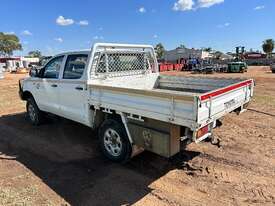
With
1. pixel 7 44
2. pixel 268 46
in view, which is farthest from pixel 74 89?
pixel 268 46

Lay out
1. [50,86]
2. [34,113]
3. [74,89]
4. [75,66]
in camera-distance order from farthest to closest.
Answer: [34,113], [50,86], [75,66], [74,89]

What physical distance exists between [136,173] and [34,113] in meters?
4.23

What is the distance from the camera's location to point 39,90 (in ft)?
23.7

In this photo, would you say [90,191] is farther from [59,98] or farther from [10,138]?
[10,138]

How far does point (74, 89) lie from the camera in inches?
226

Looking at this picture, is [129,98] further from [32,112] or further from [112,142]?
[32,112]

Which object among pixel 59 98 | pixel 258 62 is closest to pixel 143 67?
pixel 59 98

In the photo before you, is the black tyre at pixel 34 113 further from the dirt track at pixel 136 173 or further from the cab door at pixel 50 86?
the dirt track at pixel 136 173

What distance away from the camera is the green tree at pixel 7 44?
8912 cm

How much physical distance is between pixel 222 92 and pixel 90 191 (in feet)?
8.18

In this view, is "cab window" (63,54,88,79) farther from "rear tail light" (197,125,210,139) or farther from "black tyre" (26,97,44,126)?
"rear tail light" (197,125,210,139)

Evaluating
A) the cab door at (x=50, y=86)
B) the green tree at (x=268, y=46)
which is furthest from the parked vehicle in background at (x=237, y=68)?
the green tree at (x=268, y=46)

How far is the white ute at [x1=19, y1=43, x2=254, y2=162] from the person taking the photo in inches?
157

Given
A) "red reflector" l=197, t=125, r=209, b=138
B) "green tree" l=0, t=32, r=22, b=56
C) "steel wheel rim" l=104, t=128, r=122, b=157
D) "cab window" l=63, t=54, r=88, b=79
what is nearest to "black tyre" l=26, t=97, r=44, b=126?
"cab window" l=63, t=54, r=88, b=79
